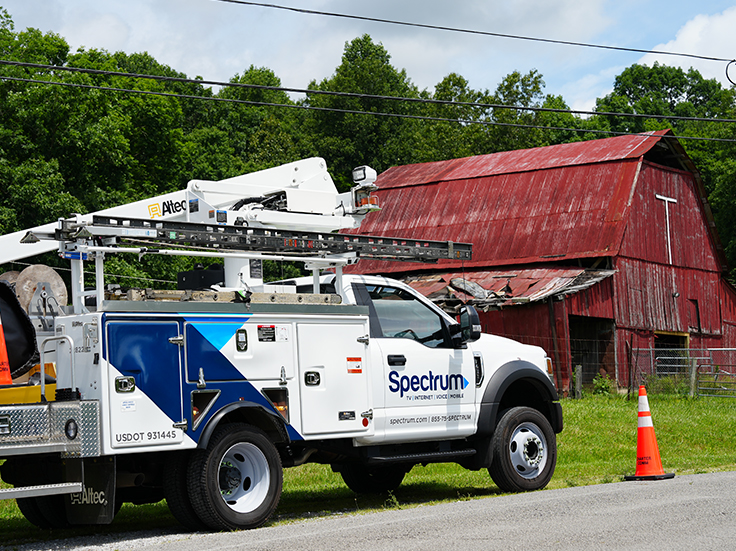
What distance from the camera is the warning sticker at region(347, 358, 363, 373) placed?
9.34 metres

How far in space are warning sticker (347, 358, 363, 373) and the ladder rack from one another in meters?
1.19

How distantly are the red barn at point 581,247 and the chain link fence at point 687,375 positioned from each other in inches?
25.1

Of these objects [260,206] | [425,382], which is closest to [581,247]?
[260,206]

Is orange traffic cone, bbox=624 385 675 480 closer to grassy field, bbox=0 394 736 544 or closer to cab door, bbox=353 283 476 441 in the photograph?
grassy field, bbox=0 394 736 544

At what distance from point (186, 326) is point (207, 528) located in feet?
5.90

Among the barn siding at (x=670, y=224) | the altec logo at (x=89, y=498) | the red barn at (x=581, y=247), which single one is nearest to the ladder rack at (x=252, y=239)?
the altec logo at (x=89, y=498)

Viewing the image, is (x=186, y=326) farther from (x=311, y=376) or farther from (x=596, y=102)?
(x=596, y=102)

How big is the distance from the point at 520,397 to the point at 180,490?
193 inches

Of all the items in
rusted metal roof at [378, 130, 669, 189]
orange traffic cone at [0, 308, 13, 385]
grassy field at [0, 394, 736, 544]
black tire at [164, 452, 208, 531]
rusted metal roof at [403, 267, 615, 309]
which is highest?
rusted metal roof at [378, 130, 669, 189]

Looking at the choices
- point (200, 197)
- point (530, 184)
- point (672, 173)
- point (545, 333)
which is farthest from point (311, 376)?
point (672, 173)

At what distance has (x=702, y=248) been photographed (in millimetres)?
34094

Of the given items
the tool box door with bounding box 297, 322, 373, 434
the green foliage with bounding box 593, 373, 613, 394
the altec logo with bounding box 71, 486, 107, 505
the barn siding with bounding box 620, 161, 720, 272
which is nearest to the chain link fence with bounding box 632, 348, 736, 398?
the green foliage with bounding box 593, 373, 613, 394

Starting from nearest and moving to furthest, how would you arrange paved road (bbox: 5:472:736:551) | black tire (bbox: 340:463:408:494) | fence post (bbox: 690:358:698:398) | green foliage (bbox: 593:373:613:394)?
paved road (bbox: 5:472:736:551), black tire (bbox: 340:463:408:494), fence post (bbox: 690:358:698:398), green foliage (bbox: 593:373:613:394)

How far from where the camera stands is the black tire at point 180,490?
8.19 metres
